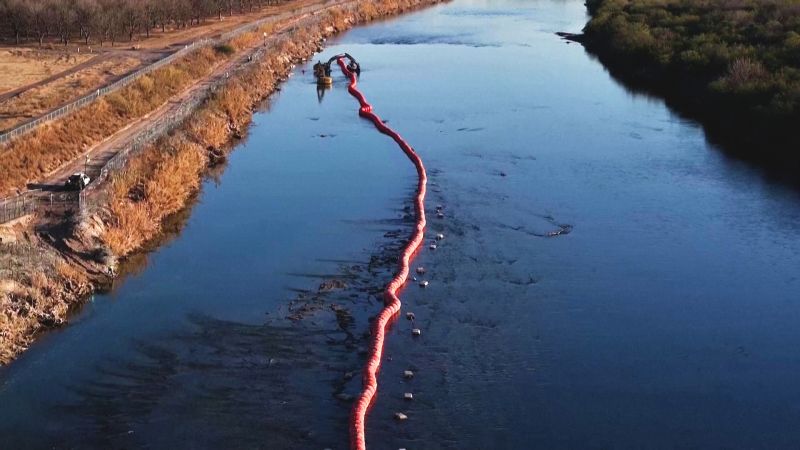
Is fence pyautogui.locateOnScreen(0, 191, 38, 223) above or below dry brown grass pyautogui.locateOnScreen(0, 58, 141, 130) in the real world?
below

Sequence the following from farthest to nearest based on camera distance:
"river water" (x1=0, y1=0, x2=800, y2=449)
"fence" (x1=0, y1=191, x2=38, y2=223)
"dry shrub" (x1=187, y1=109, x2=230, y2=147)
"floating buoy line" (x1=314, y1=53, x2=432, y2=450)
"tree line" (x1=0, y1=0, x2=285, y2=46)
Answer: "tree line" (x1=0, y1=0, x2=285, y2=46) < "dry shrub" (x1=187, y1=109, x2=230, y2=147) < "fence" (x1=0, y1=191, x2=38, y2=223) < "river water" (x1=0, y1=0, x2=800, y2=449) < "floating buoy line" (x1=314, y1=53, x2=432, y2=450)

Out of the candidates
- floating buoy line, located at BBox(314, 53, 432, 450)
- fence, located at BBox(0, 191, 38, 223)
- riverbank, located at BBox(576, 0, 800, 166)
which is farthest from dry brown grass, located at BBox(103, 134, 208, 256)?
riverbank, located at BBox(576, 0, 800, 166)

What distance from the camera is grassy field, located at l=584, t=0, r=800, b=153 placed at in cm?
4406

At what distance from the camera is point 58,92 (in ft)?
137

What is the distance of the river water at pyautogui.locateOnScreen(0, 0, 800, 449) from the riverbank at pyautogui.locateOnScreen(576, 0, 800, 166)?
126 inches

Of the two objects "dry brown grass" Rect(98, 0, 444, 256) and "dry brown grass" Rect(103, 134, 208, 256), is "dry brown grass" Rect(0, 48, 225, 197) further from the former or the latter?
"dry brown grass" Rect(103, 134, 208, 256)

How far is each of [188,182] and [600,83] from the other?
3109 centimetres

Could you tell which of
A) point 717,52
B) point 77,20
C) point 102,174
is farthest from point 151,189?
point 717,52

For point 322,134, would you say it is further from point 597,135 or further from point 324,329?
point 324,329

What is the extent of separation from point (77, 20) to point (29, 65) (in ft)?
32.5

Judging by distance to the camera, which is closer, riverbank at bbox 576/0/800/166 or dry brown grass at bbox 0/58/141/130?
dry brown grass at bbox 0/58/141/130

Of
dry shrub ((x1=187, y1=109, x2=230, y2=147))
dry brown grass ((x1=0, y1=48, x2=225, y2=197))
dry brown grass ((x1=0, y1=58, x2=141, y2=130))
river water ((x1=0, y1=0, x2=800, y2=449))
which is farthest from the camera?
dry shrub ((x1=187, y1=109, x2=230, y2=147))

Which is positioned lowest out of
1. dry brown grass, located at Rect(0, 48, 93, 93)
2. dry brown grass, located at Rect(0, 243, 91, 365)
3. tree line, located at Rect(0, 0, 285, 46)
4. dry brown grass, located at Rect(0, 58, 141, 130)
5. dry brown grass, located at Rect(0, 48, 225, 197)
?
dry brown grass, located at Rect(0, 243, 91, 365)

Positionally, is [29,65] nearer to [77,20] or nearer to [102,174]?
[77,20]
